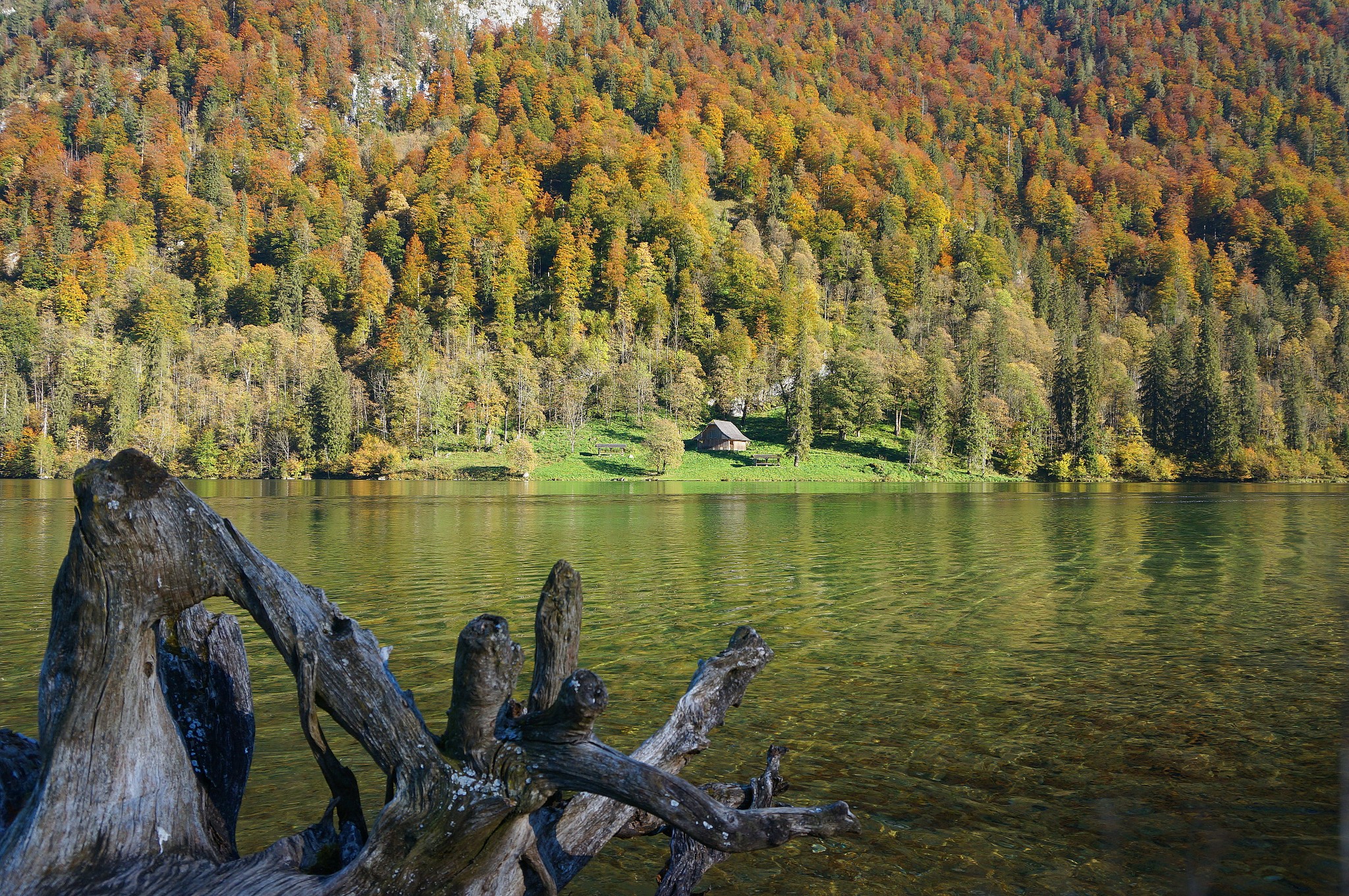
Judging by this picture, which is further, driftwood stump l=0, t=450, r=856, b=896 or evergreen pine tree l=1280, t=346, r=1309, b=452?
evergreen pine tree l=1280, t=346, r=1309, b=452

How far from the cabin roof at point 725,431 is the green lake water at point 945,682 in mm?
91556

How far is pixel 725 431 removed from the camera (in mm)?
127875

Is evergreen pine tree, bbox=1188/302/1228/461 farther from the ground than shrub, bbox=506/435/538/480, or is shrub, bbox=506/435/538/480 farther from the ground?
evergreen pine tree, bbox=1188/302/1228/461

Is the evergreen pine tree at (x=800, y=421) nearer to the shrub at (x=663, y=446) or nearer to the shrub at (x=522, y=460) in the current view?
the shrub at (x=663, y=446)

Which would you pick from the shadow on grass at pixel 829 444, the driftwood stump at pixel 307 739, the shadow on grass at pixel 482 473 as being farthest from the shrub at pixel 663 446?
the driftwood stump at pixel 307 739

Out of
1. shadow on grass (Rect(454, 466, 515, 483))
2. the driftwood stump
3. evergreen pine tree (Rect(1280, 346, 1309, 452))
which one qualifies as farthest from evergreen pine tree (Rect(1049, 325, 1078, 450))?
the driftwood stump

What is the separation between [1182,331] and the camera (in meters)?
141

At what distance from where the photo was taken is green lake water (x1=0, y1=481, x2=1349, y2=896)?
23.0ft

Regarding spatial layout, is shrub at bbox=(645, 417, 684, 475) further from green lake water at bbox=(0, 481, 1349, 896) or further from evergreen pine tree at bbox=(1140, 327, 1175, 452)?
green lake water at bbox=(0, 481, 1349, 896)

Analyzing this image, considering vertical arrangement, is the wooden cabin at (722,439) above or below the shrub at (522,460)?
above

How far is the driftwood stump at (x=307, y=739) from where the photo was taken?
3764mm

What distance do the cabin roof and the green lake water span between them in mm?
91556

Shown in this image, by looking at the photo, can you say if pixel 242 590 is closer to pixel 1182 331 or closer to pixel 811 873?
pixel 811 873

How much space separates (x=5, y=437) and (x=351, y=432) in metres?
43.7
